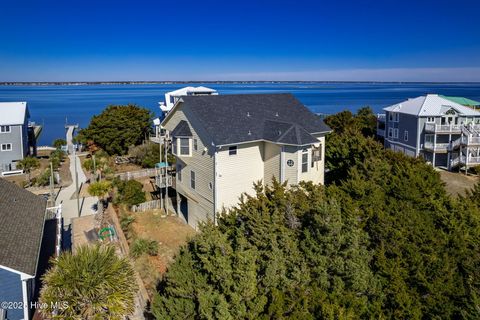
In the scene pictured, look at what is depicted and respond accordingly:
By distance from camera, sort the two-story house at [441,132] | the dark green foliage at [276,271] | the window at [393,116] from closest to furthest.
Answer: the dark green foliage at [276,271] < the two-story house at [441,132] < the window at [393,116]

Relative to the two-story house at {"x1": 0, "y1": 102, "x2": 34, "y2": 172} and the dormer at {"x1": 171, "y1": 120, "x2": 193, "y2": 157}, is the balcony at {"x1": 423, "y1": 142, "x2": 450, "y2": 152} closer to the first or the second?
the dormer at {"x1": 171, "y1": 120, "x2": 193, "y2": 157}

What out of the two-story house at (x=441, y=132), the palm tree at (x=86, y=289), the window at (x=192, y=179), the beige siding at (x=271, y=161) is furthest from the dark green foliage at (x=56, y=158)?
the two-story house at (x=441, y=132)

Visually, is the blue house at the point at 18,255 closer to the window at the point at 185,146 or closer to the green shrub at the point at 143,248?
the green shrub at the point at 143,248

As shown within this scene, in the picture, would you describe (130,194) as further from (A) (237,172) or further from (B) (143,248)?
(A) (237,172)

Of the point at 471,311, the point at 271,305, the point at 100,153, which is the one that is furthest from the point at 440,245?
the point at 100,153

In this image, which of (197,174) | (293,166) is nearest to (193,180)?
(197,174)

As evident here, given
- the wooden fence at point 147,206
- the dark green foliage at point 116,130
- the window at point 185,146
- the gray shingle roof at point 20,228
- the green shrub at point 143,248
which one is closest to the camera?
the gray shingle roof at point 20,228

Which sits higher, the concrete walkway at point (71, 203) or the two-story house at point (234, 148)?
the two-story house at point (234, 148)

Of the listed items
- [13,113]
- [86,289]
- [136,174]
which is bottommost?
[136,174]

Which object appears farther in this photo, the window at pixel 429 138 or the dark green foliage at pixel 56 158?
the window at pixel 429 138

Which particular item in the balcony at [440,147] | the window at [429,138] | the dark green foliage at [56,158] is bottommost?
the dark green foliage at [56,158]
